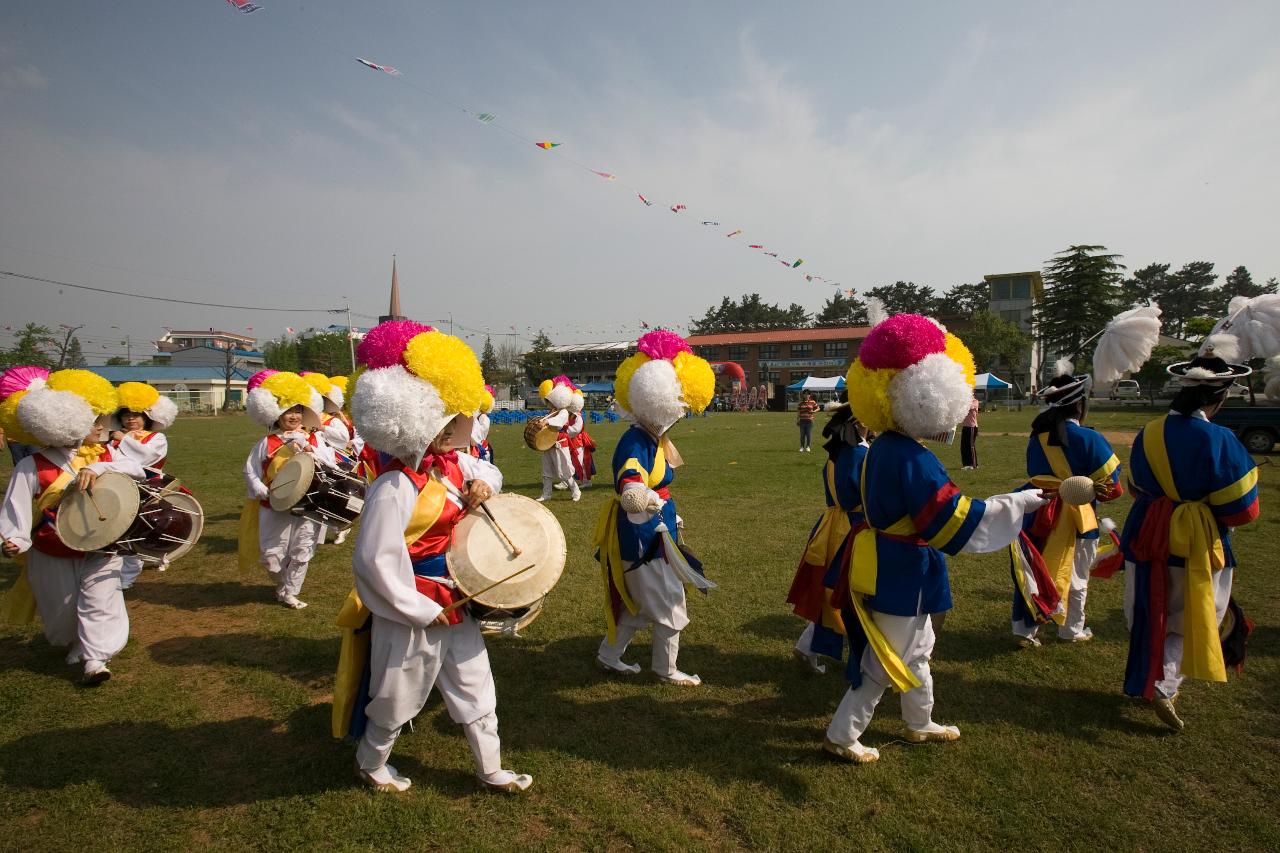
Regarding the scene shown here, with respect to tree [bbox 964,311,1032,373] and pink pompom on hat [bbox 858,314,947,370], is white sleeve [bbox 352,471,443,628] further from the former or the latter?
tree [bbox 964,311,1032,373]

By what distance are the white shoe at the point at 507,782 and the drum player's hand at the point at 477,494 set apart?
52.4 inches

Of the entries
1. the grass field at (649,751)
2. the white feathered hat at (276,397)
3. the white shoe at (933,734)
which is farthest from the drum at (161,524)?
the white shoe at (933,734)

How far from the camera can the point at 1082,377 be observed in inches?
185

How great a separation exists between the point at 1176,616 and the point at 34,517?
7.11m

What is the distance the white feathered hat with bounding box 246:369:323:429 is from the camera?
6.49m

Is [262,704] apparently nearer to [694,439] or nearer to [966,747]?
[966,747]

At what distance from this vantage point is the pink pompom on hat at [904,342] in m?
3.16

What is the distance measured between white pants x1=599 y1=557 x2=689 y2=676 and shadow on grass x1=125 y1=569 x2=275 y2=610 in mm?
3999

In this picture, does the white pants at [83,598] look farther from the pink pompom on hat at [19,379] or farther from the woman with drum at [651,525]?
the woman with drum at [651,525]

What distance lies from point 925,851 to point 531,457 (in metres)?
15.6

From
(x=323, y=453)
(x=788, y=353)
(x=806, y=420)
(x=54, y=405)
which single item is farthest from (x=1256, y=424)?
(x=788, y=353)

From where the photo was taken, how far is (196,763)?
352 cm

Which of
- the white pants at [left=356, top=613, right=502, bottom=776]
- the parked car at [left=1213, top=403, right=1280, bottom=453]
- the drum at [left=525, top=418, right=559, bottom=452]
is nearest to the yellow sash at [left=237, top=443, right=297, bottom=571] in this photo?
the white pants at [left=356, top=613, right=502, bottom=776]

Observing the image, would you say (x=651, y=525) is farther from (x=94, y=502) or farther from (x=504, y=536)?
(x=94, y=502)
